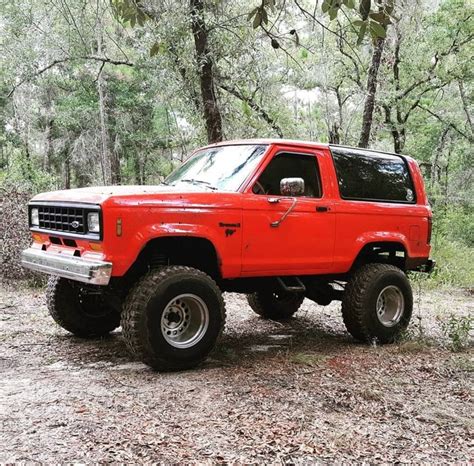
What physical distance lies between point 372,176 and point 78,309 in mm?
3758

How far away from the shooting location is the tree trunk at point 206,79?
10789 millimetres

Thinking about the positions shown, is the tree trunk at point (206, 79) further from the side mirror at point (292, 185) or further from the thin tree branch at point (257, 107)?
the side mirror at point (292, 185)

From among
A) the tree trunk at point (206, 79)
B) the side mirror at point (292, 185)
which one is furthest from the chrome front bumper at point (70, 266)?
the tree trunk at point (206, 79)

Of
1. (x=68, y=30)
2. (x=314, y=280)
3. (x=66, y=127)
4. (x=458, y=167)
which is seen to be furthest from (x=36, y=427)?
(x=458, y=167)

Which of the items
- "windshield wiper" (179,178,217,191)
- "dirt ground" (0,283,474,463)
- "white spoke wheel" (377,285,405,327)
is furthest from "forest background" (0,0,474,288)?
"white spoke wheel" (377,285,405,327)

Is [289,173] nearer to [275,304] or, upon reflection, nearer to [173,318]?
[173,318]

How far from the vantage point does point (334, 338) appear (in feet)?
→ 22.6

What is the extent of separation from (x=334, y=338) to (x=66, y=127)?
20.8m

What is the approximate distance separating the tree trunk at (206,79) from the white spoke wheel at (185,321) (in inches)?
259

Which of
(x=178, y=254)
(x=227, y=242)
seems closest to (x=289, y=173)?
(x=227, y=242)

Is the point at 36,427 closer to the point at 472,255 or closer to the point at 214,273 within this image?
the point at 214,273

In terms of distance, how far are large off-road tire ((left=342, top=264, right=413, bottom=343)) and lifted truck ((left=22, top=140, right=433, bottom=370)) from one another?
1 cm

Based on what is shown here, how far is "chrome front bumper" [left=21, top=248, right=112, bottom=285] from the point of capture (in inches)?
182

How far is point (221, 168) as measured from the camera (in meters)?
5.94
